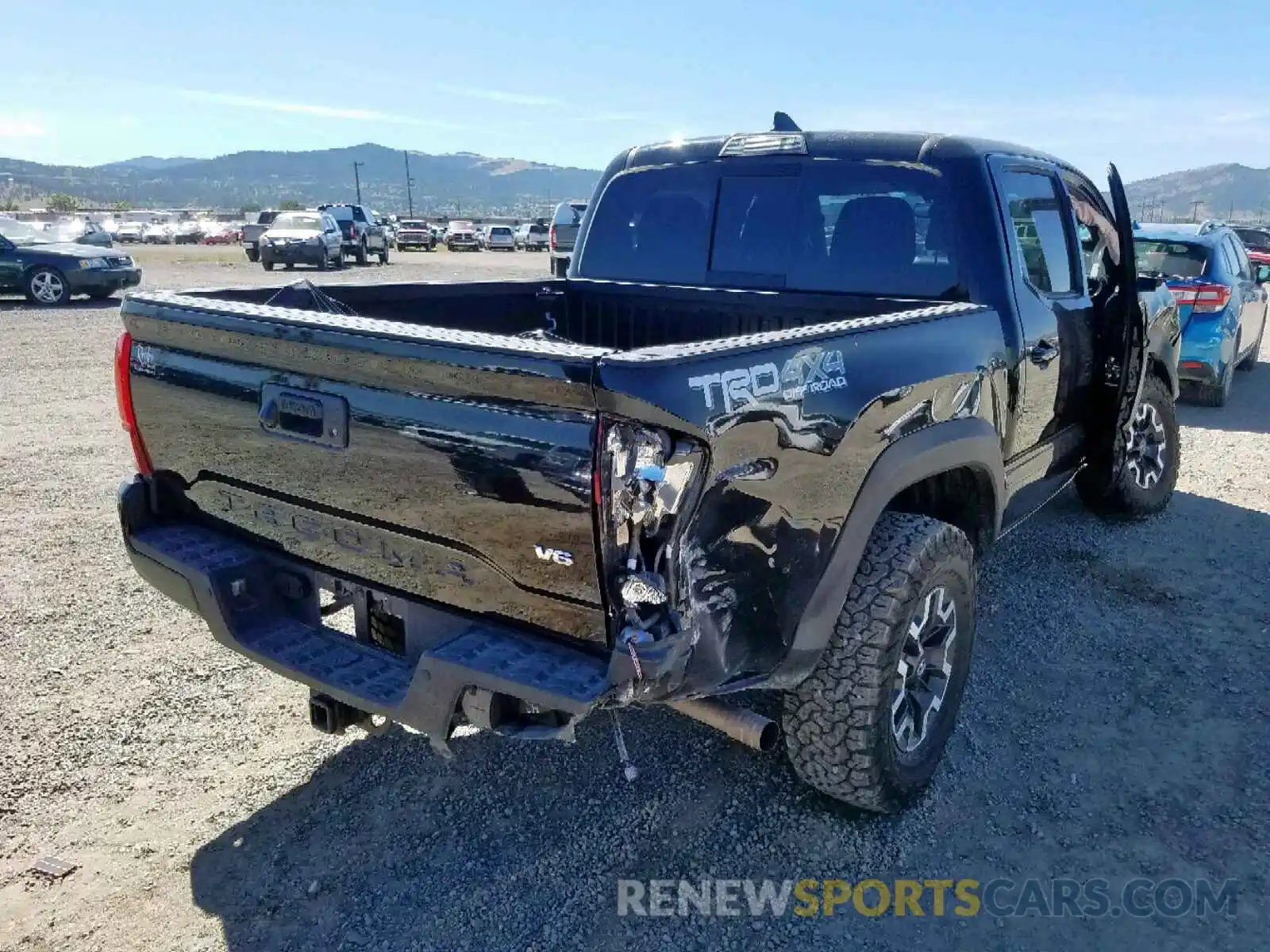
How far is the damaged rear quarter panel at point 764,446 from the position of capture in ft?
6.75

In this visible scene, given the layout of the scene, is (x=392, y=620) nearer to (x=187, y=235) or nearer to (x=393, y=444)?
(x=393, y=444)

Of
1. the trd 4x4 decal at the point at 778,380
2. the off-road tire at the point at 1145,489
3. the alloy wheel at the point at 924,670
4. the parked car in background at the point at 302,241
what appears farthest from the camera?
the parked car in background at the point at 302,241

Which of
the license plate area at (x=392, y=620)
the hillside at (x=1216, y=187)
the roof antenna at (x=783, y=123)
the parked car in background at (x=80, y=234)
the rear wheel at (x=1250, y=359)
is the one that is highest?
the hillside at (x=1216, y=187)

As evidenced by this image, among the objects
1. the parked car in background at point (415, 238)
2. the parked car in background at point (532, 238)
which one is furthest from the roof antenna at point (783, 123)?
the parked car in background at point (532, 238)

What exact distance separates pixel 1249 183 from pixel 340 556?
185 meters

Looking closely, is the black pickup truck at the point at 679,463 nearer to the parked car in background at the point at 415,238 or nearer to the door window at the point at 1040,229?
the door window at the point at 1040,229

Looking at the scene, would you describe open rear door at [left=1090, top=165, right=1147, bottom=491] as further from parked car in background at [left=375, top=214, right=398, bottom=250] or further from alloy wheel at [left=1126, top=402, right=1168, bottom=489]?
parked car in background at [left=375, top=214, right=398, bottom=250]

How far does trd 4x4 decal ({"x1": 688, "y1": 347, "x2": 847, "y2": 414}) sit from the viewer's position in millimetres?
2109

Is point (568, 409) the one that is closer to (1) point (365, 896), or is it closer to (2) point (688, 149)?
(1) point (365, 896)

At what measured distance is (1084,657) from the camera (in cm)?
406

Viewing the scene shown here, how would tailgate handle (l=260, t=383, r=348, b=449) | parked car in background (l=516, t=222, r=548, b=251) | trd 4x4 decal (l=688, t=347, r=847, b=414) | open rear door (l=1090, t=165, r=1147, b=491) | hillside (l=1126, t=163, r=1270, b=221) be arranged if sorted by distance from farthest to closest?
hillside (l=1126, t=163, r=1270, b=221) → parked car in background (l=516, t=222, r=548, b=251) → open rear door (l=1090, t=165, r=1147, b=491) → tailgate handle (l=260, t=383, r=348, b=449) → trd 4x4 decal (l=688, t=347, r=847, b=414)

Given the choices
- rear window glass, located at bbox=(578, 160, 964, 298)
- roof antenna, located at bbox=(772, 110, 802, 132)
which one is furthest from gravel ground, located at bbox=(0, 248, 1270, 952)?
roof antenna, located at bbox=(772, 110, 802, 132)

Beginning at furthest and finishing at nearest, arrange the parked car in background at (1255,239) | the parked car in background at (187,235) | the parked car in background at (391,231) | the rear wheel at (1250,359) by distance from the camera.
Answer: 1. the parked car in background at (187,235)
2. the parked car in background at (391,231)
3. the parked car in background at (1255,239)
4. the rear wheel at (1250,359)

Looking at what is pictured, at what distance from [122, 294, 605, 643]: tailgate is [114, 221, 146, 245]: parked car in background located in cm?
5068
